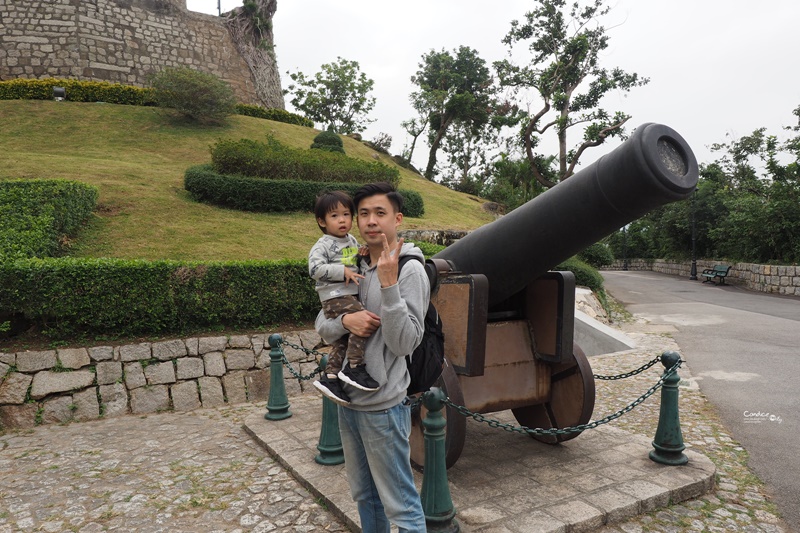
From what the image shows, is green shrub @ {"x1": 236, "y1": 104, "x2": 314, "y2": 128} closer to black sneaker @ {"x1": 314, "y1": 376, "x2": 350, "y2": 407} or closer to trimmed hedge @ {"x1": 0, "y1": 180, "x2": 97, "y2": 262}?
trimmed hedge @ {"x1": 0, "y1": 180, "x2": 97, "y2": 262}

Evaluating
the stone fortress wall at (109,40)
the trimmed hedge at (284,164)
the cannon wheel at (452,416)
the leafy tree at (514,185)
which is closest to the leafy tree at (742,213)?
the leafy tree at (514,185)

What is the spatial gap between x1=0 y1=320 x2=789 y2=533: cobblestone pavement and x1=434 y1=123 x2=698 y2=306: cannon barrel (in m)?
1.71

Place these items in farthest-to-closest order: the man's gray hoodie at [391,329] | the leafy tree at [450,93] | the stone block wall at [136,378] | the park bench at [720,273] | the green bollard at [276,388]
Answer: the leafy tree at [450,93] → the park bench at [720,273] → the stone block wall at [136,378] → the green bollard at [276,388] → the man's gray hoodie at [391,329]

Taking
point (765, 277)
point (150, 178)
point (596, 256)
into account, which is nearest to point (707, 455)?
point (150, 178)

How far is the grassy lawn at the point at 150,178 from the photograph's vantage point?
380 inches

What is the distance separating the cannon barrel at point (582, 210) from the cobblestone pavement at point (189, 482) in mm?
1706

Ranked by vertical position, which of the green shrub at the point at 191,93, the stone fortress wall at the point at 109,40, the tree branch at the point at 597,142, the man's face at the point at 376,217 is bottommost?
the man's face at the point at 376,217

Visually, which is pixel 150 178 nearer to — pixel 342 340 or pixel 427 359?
pixel 342 340

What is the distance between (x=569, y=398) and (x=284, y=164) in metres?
12.4

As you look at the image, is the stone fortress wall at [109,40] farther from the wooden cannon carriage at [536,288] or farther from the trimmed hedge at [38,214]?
the wooden cannon carriage at [536,288]

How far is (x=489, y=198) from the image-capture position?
2897 centimetres

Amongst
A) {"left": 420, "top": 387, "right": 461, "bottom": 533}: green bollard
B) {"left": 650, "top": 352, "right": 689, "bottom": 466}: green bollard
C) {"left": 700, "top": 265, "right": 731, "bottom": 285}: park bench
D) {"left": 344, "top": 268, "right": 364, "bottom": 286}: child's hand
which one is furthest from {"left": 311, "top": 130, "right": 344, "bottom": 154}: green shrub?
{"left": 344, "top": 268, "right": 364, "bottom": 286}: child's hand

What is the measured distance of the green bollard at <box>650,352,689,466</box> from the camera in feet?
12.4

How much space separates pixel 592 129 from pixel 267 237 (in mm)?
14439
